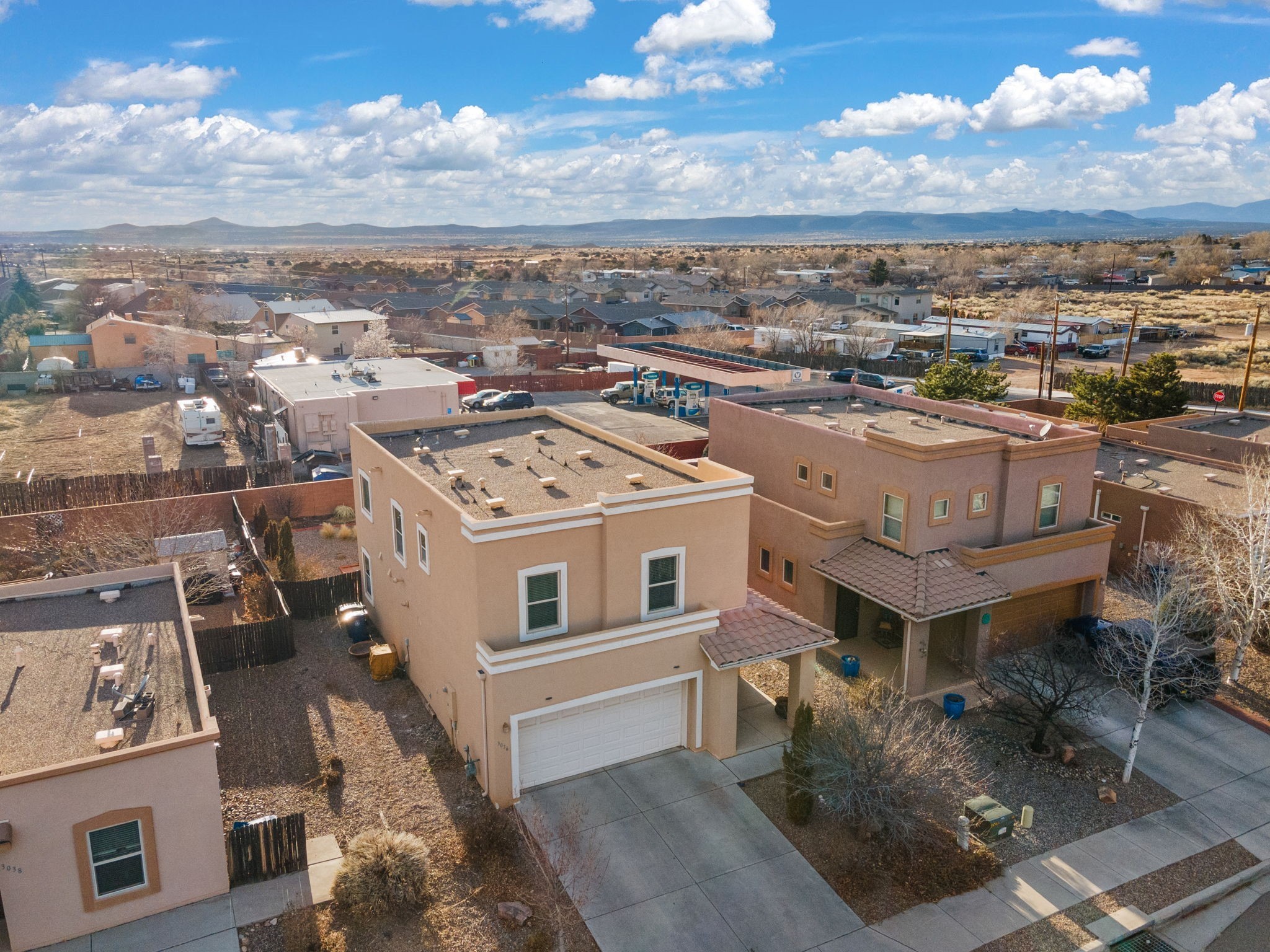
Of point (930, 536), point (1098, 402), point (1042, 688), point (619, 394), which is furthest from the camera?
point (619, 394)

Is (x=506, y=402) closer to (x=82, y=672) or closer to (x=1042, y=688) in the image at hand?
(x=1042, y=688)

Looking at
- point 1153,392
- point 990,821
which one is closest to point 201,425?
point 990,821

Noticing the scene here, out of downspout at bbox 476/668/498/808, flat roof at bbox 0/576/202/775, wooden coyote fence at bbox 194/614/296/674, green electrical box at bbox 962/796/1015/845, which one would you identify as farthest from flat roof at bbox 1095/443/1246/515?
flat roof at bbox 0/576/202/775

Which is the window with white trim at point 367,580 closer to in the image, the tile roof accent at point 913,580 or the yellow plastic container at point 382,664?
the yellow plastic container at point 382,664

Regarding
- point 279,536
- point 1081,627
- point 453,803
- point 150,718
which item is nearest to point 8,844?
point 150,718

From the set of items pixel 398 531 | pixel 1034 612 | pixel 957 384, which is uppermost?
pixel 957 384

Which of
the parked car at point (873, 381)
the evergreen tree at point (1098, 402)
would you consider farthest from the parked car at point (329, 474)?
the parked car at point (873, 381)
